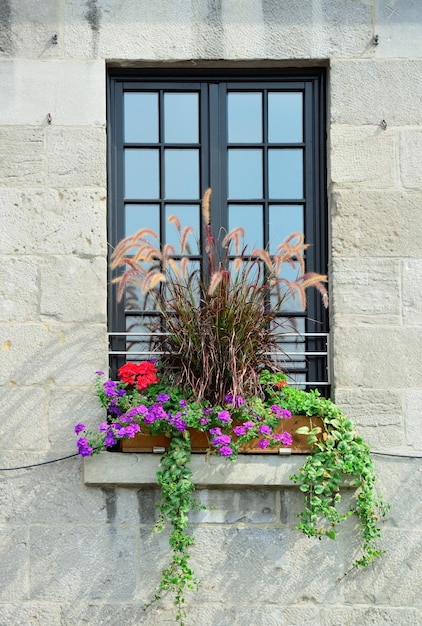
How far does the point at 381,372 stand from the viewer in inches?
165

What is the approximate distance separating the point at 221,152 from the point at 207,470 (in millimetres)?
1638

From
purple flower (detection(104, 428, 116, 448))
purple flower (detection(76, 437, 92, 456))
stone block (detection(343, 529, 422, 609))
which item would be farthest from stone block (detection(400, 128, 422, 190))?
purple flower (detection(76, 437, 92, 456))

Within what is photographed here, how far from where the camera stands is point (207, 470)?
4.09 m

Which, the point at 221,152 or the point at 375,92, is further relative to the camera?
the point at 221,152

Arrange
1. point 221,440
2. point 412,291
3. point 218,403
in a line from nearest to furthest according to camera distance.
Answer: point 221,440 → point 218,403 → point 412,291

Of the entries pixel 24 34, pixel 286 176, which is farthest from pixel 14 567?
pixel 24 34

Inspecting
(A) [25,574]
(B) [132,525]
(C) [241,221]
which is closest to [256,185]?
(C) [241,221]

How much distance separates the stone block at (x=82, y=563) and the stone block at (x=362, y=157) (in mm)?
2063

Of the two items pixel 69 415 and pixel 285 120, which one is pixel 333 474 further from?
pixel 285 120

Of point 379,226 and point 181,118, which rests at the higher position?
point 181,118

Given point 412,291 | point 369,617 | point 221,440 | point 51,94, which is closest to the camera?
point 221,440

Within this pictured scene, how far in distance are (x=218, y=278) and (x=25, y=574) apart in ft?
5.69

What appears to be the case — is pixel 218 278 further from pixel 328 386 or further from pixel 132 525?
pixel 132 525

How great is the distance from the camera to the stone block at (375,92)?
4.30 metres
